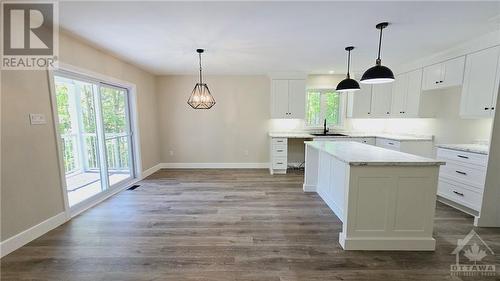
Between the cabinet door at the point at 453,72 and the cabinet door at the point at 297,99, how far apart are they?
253 centimetres

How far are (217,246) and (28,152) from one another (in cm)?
229

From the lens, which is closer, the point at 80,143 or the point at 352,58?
the point at 352,58

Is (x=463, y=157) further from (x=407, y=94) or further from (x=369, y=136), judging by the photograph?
Answer: (x=369, y=136)

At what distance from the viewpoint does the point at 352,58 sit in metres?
3.89

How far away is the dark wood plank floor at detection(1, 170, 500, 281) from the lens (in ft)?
6.16

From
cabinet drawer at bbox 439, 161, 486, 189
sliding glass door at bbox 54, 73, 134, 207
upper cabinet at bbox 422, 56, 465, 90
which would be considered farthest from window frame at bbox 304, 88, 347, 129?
sliding glass door at bbox 54, 73, 134, 207

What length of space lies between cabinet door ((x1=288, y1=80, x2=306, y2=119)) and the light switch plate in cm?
441

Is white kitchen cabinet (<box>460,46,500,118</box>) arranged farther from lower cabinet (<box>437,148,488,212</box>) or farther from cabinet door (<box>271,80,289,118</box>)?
cabinet door (<box>271,80,289,118</box>)

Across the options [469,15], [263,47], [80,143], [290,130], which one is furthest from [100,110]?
[469,15]

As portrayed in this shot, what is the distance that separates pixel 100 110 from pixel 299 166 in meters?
4.48

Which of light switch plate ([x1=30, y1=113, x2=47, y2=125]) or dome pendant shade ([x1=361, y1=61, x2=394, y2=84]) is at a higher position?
dome pendant shade ([x1=361, y1=61, x2=394, y2=84])

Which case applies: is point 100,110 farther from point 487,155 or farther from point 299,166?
point 487,155

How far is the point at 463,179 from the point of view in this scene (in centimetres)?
295

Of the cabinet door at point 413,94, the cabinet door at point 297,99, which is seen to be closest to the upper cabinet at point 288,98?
the cabinet door at point 297,99
